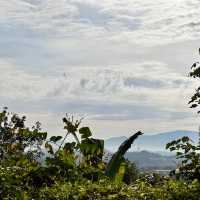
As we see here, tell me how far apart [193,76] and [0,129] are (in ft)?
110

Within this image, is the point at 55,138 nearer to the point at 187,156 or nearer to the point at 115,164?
the point at 187,156

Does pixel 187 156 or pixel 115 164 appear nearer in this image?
pixel 187 156

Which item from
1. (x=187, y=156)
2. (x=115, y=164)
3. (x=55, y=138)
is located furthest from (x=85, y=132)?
(x=115, y=164)

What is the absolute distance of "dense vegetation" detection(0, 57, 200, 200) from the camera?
19.4 feet

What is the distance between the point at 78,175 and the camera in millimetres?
7109

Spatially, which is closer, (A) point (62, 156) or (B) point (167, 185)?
(B) point (167, 185)

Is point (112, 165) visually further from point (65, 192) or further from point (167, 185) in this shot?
point (65, 192)

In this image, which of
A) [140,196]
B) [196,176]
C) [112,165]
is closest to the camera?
[140,196]

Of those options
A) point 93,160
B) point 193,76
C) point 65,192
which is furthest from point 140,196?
point 193,76

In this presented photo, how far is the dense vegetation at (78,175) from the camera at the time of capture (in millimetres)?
5914

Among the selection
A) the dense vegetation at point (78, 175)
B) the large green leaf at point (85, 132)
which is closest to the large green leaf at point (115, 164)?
the dense vegetation at point (78, 175)

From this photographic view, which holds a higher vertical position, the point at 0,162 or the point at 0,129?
the point at 0,129

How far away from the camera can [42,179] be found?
6.97 m

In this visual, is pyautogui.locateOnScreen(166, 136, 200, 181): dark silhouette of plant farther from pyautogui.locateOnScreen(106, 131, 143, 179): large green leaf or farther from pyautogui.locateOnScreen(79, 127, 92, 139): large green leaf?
pyautogui.locateOnScreen(106, 131, 143, 179): large green leaf
